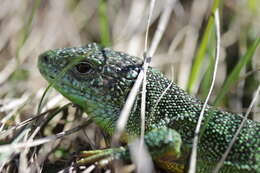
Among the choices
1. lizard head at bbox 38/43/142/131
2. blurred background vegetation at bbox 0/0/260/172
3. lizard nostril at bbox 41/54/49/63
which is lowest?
lizard head at bbox 38/43/142/131

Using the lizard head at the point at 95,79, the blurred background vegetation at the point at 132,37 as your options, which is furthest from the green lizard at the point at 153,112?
the blurred background vegetation at the point at 132,37

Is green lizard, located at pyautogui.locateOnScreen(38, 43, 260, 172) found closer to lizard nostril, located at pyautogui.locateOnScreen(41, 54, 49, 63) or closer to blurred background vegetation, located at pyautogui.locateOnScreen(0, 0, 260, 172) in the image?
lizard nostril, located at pyautogui.locateOnScreen(41, 54, 49, 63)

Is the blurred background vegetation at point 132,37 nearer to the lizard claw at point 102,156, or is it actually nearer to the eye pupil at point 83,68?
the eye pupil at point 83,68

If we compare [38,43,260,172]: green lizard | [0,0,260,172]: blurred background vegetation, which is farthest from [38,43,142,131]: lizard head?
[0,0,260,172]: blurred background vegetation

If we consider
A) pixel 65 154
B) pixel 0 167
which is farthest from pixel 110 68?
pixel 0 167

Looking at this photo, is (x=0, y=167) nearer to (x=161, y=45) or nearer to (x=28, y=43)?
(x=28, y=43)

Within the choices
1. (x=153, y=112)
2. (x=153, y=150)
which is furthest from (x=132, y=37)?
(x=153, y=150)
